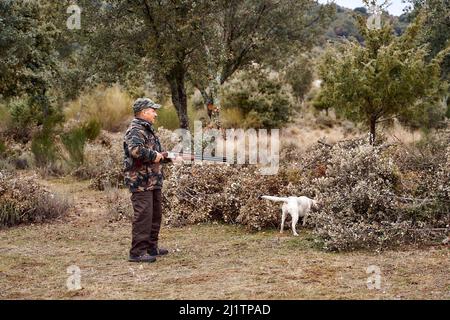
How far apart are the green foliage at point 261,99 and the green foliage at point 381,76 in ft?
31.1

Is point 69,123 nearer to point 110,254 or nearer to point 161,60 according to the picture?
point 161,60

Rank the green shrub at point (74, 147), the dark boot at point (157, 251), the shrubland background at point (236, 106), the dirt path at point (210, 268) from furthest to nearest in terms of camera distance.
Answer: the green shrub at point (74, 147), the shrubland background at point (236, 106), the dark boot at point (157, 251), the dirt path at point (210, 268)

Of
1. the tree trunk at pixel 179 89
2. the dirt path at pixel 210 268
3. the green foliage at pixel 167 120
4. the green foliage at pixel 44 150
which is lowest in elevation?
the dirt path at pixel 210 268

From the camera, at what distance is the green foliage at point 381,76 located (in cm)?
1180

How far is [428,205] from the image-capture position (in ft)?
25.5

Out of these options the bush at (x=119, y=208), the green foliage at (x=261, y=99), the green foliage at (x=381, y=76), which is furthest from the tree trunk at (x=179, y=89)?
the green foliage at (x=261, y=99)

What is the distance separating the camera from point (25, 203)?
375 inches

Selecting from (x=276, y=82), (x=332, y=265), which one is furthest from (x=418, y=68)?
(x=276, y=82)

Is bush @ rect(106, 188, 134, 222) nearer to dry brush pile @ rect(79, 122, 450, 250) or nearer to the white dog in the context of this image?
dry brush pile @ rect(79, 122, 450, 250)

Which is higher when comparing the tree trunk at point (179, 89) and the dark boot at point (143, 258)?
the tree trunk at point (179, 89)

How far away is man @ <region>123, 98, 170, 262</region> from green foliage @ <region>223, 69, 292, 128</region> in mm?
15385

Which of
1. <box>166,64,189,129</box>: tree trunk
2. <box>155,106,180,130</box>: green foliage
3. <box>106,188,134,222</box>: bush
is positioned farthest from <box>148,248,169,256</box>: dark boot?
<box>155,106,180,130</box>: green foliage

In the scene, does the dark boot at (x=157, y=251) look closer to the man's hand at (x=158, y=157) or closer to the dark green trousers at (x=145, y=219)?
the dark green trousers at (x=145, y=219)

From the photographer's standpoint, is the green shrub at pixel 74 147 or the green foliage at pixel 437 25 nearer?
the green shrub at pixel 74 147
